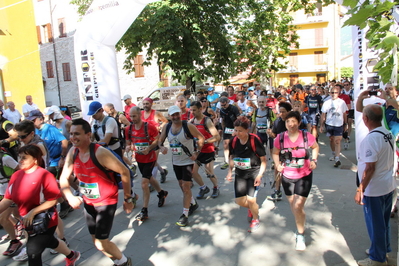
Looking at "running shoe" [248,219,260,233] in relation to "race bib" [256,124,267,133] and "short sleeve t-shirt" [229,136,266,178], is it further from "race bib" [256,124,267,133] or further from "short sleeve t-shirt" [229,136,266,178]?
"race bib" [256,124,267,133]

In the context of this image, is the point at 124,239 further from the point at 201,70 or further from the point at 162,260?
the point at 201,70

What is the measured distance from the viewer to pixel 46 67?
32281 mm

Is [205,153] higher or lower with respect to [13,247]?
higher

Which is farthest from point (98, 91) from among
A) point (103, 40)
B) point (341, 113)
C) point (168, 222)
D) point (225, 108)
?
point (341, 113)

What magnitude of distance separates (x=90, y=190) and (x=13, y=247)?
1.89 m

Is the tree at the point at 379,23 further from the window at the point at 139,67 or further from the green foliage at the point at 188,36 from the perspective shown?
the window at the point at 139,67

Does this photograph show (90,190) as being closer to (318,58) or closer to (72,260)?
(72,260)

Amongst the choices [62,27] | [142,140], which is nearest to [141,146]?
[142,140]

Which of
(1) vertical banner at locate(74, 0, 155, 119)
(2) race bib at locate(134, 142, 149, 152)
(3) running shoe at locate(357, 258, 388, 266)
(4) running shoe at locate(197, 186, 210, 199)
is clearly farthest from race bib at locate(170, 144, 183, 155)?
(1) vertical banner at locate(74, 0, 155, 119)

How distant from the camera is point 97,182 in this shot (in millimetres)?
3338

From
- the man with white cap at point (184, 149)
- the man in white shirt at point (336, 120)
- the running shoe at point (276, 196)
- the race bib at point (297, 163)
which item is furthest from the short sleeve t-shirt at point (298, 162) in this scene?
the man in white shirt at point (336, 120)

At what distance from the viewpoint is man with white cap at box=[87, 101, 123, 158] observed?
5.68 meters

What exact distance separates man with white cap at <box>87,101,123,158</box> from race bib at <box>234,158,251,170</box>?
248 centimetres

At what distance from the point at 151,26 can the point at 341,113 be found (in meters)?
8.59
